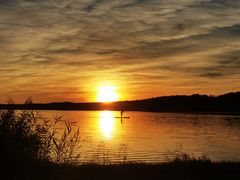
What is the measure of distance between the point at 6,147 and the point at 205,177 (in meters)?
7.09

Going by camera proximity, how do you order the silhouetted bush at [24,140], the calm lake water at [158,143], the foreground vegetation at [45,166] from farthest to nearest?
the calm lake water at [158,143] → the silhouetted bush at [24,140] → the foreground vegetation at [45,166]

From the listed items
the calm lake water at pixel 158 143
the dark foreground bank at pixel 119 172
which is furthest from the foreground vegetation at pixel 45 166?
the calm lake water at pixel 158 143

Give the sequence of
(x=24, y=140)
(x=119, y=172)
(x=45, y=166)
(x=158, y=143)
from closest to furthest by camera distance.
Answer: (x=119, y=172), (x=45, y=166), (x=24, y=140), (x=158, y=143)

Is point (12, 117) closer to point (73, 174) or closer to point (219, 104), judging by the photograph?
point (73, 174)

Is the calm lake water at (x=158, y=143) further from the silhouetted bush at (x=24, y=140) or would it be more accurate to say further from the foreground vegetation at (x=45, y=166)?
the foreground vegetation at (x=45, y=166)

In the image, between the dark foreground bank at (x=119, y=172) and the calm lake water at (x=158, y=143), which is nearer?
the dark foreground bank at (x=119, y=172)

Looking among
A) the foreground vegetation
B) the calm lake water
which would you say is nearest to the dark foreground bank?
the foreground vegetation

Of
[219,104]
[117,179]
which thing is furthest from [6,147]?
[219,104]

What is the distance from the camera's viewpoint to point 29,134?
54.2ft

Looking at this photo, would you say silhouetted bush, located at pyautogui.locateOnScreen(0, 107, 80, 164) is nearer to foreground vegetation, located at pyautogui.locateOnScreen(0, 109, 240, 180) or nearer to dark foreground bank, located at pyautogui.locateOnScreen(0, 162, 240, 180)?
foreground vegetation, located at pyautogui.locateOnScreen(0, 109, 240, 180)

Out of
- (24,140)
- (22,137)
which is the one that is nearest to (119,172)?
(24,140)

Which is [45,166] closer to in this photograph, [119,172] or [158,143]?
[119,172]

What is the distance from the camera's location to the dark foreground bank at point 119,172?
1238 centimetres

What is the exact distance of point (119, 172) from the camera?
43.2ft
